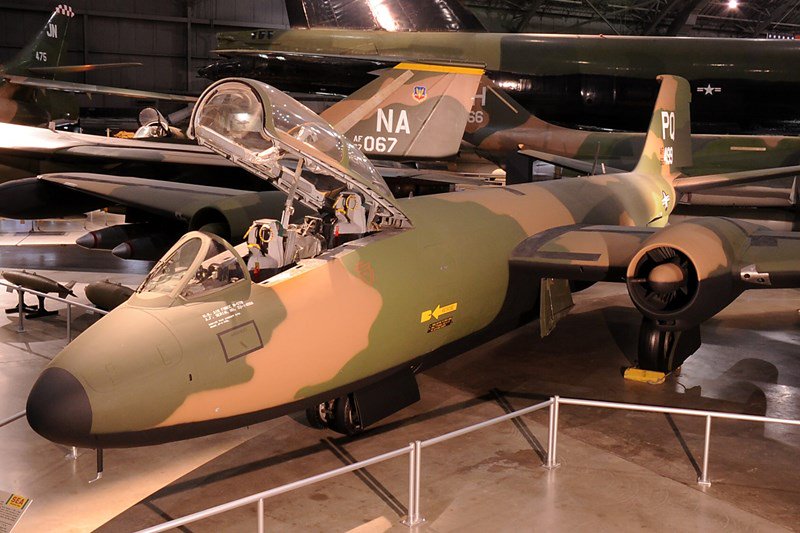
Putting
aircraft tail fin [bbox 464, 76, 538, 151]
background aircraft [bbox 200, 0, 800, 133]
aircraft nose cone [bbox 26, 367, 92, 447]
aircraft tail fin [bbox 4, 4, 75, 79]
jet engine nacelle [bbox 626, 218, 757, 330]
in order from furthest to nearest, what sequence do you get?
aircraft tail fin [bbox 4, 4, 75, 79]
aircraft tail fin [bbox 464, 76, 538, 151]
background aircraft [bbox 200, 0, 800, 133]
jet engine nacelle [bbox 626, 218, 757, 330]
aircraft nose cone [bbox 26, 367, 92, 447]

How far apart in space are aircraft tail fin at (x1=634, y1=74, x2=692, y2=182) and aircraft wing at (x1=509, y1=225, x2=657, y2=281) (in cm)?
466

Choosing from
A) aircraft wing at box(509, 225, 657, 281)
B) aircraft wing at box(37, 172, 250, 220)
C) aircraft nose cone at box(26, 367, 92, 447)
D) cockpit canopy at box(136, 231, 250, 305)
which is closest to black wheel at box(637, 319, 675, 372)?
aircraft wing at box(509, 225, 657, 281)

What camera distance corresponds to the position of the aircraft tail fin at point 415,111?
878 centimetres

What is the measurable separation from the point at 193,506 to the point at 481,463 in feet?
8.13

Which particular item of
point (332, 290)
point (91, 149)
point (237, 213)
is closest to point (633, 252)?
point (332, 290)

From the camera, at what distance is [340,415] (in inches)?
282

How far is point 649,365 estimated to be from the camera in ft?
30.4

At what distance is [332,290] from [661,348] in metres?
4.62

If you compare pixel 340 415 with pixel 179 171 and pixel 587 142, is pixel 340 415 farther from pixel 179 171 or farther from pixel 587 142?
pixel 587 142

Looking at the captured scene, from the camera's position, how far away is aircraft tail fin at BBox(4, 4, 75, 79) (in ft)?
73.5

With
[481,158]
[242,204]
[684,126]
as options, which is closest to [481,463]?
[242,204]

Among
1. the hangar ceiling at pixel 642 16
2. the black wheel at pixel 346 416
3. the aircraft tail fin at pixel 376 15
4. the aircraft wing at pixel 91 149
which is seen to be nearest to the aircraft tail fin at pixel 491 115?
the aircraft tail fin at pixel 376 15

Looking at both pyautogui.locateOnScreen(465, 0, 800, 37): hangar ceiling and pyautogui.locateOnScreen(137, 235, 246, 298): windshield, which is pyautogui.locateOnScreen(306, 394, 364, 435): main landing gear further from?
pyautogui.locateOnScreen(465, 0, 800, 37): hangar ceiling

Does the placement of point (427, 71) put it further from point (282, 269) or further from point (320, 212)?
point (282, 269)
